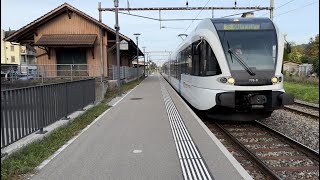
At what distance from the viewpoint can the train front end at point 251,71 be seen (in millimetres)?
9102

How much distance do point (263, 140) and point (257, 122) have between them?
2.47 m

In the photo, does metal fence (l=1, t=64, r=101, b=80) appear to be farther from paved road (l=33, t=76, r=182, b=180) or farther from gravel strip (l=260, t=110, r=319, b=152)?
paved road (l=33, t=76, r=182, b=180)

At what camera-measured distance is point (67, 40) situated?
2638 cm

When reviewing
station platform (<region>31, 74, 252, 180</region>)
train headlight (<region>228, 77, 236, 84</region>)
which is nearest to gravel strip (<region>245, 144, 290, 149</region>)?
station platform (<region>31, 74, 252, 180</region>)

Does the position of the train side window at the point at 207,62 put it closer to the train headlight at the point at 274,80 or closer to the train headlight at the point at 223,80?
the train headlight at the point at 223,80

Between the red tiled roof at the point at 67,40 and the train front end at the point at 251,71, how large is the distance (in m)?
18.0

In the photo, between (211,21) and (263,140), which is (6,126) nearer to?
(263,140)

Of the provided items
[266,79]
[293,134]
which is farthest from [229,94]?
[293,134]

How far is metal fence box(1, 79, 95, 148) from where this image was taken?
5.94 meters

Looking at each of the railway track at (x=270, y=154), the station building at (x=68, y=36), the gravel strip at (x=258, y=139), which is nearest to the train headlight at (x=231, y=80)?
the railway track at (x=270, y=154)

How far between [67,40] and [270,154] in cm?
2210

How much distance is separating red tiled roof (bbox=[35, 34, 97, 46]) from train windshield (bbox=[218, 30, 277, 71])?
1796 centimetres

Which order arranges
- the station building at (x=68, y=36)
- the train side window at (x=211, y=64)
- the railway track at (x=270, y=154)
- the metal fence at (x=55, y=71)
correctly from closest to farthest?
the railway track at (x=270, y=154) < the train side window at (x=211, y=64) < the metal fence at (x=55, y=71) < the station building at (x=68, y=36)

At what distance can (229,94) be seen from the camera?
29.5ft
